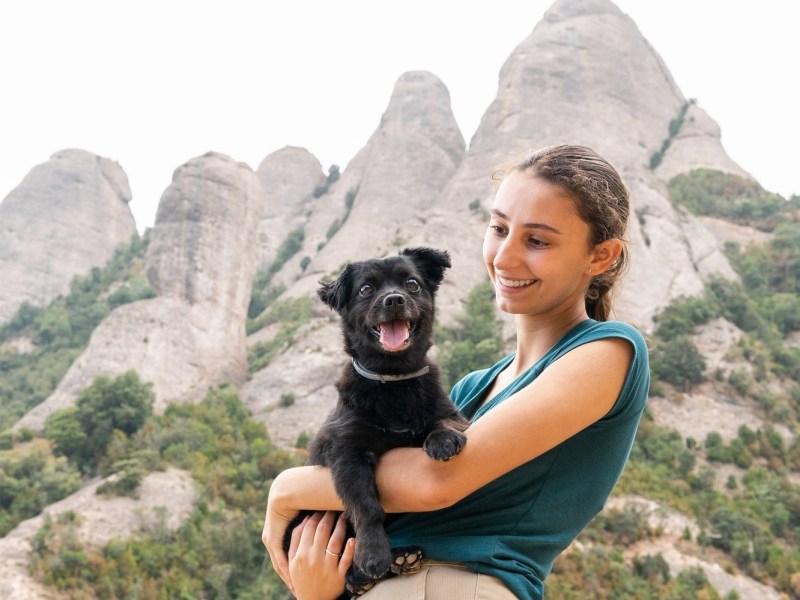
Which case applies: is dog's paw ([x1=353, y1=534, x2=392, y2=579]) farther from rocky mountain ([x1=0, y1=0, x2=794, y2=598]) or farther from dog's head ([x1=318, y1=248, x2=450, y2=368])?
rocky mountain ([x1=0, y1=0, x2=794, y2=598])

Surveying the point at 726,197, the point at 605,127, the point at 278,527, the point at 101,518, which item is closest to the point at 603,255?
the point at 278,527

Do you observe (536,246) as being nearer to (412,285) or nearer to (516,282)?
(516,282)

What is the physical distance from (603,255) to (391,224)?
194 ft

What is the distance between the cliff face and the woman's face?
63446mm

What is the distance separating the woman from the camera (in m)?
2.67

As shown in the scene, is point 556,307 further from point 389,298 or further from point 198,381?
point 198,381

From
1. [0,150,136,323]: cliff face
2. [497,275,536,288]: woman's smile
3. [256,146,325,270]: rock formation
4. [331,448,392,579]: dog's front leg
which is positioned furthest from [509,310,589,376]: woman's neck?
[256,146,325,270]: rock formation

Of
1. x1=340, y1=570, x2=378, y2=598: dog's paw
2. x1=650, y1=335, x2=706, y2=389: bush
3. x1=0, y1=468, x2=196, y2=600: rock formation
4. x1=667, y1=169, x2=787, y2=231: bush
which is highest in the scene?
x1=667, y1=169, x2=787, y2=231: bush

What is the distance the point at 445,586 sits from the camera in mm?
2664

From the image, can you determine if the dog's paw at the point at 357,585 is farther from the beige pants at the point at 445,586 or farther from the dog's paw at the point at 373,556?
the beige pants at the point at 445,586

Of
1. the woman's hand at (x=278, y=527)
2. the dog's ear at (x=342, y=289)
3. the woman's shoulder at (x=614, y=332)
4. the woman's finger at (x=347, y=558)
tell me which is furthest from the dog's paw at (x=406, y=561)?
the dog's ear at (x=342, y=289)

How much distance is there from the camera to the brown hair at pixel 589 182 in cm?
309

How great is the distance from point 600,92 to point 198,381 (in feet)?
154

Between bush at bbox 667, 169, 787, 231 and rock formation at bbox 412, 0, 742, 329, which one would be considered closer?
rock formation at bbox 412, 0, 742, 329
